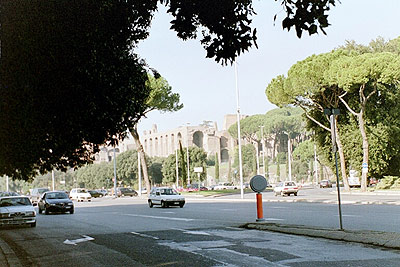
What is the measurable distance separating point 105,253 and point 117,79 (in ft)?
13.0

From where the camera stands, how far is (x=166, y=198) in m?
35.9

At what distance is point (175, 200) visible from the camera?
35594mm

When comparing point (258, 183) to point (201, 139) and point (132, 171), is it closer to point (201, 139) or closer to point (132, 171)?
point (132, 171)

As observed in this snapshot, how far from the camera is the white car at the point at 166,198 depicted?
117ft

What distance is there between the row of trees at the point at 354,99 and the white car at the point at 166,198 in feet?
55.4

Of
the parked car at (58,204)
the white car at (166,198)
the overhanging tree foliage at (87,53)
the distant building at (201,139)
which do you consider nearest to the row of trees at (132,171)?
the distant building at (201,139)

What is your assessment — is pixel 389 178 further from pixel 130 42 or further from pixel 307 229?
pixel 130 42

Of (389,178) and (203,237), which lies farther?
(389,178)

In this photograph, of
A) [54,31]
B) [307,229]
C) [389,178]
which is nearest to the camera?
[54,31]

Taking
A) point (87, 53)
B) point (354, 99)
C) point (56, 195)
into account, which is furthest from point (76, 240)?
point (354, 99)

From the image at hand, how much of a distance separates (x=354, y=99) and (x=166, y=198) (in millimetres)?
21003

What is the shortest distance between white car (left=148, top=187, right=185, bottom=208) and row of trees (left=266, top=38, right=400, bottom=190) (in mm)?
16882

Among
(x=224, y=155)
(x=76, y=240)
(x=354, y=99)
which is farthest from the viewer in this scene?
(x=224, y=155)

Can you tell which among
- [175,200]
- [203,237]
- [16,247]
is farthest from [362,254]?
[175,200]
